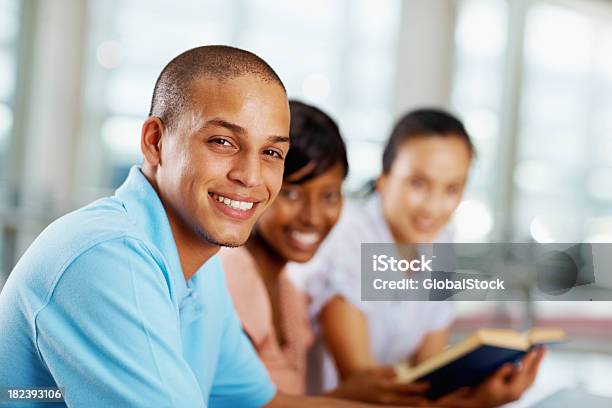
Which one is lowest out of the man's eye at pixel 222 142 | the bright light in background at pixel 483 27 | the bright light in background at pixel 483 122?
the man's eye at pixel 222 142

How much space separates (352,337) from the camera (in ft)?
3.89

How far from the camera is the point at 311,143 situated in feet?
3.42

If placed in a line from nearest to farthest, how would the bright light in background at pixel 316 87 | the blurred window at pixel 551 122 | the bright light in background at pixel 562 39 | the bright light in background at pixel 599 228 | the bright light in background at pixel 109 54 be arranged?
the bright light in background at pixel 599 228 → the bright light in background at pixel 562 39 → the blurred window at pixel 551 122 → the bright light in background at pixel 109 54 → the bright light in background at pixel 316 87

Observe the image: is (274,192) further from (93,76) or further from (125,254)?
(93,76)

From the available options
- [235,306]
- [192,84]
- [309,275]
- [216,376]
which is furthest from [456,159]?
[192,84]

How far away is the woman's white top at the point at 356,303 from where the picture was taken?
48.4 inches

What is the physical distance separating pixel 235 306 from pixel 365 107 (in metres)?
3.53

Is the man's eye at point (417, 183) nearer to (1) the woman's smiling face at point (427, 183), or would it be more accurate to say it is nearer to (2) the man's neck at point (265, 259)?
(1) the woman's smiling face at point (427, 183)

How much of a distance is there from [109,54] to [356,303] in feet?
9.03

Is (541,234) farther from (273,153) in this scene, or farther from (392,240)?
(273,153)

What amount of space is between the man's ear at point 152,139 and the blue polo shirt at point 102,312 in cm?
3

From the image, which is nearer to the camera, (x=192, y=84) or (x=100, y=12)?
(x=192, y=84)

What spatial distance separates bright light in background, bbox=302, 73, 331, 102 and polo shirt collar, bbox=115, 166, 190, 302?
3441 millimetres

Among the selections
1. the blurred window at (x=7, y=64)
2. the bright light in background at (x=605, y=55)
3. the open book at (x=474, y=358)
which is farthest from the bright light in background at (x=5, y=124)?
the open book at (x=474, y=358)
